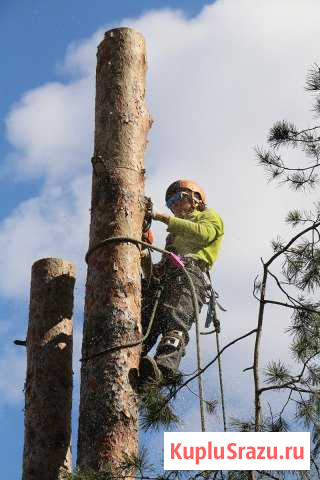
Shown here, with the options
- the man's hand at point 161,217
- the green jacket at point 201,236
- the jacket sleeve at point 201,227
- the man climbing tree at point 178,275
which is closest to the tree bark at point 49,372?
the man climbing tree at point 178,275

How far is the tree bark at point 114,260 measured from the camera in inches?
224

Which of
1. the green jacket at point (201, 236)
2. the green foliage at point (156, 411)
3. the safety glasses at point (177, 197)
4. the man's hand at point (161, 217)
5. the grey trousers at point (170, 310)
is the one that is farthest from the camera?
the safety glasses at point (177, 197)

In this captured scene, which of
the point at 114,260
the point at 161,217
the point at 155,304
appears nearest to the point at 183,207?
the point at 161,217

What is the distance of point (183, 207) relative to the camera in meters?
8.02

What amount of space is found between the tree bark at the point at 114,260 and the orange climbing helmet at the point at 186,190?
1.30m

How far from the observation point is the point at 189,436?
559 cm

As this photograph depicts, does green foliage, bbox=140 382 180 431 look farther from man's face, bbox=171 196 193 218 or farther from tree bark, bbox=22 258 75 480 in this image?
man's face, bbox=171 196 193 218

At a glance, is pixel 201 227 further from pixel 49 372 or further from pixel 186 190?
pixel 49 372

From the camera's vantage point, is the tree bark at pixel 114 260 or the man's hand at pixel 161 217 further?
the man's hand at pixel 161 217

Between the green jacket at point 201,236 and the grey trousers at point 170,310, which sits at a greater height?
Result: the green jacket at point 201,236

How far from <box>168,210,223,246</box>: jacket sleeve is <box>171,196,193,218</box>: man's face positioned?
0.32 m

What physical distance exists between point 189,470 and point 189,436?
0.30 meters

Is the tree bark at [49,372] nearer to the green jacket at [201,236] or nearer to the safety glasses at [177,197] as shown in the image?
the green jacket at [201,236]

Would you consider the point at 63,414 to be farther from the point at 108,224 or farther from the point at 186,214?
the point at 186,214
